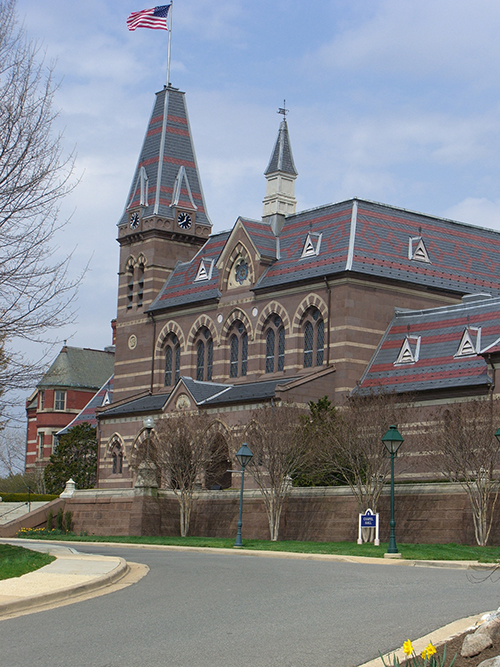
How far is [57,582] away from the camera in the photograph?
18344 millimetres

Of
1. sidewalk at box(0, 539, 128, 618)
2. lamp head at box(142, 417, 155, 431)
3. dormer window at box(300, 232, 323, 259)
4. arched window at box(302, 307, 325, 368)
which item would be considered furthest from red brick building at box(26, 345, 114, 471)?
sidewalk at box(0, 539, 128, 618)

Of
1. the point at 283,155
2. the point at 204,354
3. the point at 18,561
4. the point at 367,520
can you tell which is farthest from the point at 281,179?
the point at 18,561

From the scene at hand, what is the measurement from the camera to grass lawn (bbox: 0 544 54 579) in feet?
65.7

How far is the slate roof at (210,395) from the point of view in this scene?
173ft

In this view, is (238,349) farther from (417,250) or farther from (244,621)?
(244,621)

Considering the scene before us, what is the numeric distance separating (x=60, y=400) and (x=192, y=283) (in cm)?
3157

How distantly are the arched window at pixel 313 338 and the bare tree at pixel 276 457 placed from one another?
9.02 m

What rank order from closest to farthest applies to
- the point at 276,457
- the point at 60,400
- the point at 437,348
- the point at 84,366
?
the point at 276,457 < the point at 437,348 < the point at 60,400 < the point at 84,366

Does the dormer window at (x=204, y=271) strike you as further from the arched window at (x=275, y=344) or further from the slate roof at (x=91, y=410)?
the slate roof at (x=91, y=410)

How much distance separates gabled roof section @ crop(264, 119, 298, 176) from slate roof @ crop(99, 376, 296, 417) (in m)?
14.1

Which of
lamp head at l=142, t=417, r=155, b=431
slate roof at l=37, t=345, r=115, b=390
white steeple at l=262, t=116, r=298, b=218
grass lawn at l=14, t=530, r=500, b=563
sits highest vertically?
white steeple at l=262, t=116, r=298, b=218

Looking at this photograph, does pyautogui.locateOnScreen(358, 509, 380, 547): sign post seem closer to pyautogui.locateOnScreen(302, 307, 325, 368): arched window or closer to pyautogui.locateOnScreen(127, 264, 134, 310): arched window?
pyautogui.locateOnScreen(302, 307, 325, 368): arched window

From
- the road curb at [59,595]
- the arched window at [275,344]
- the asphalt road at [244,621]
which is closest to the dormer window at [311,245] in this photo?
the arched window at [275,344]

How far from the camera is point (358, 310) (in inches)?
2096
